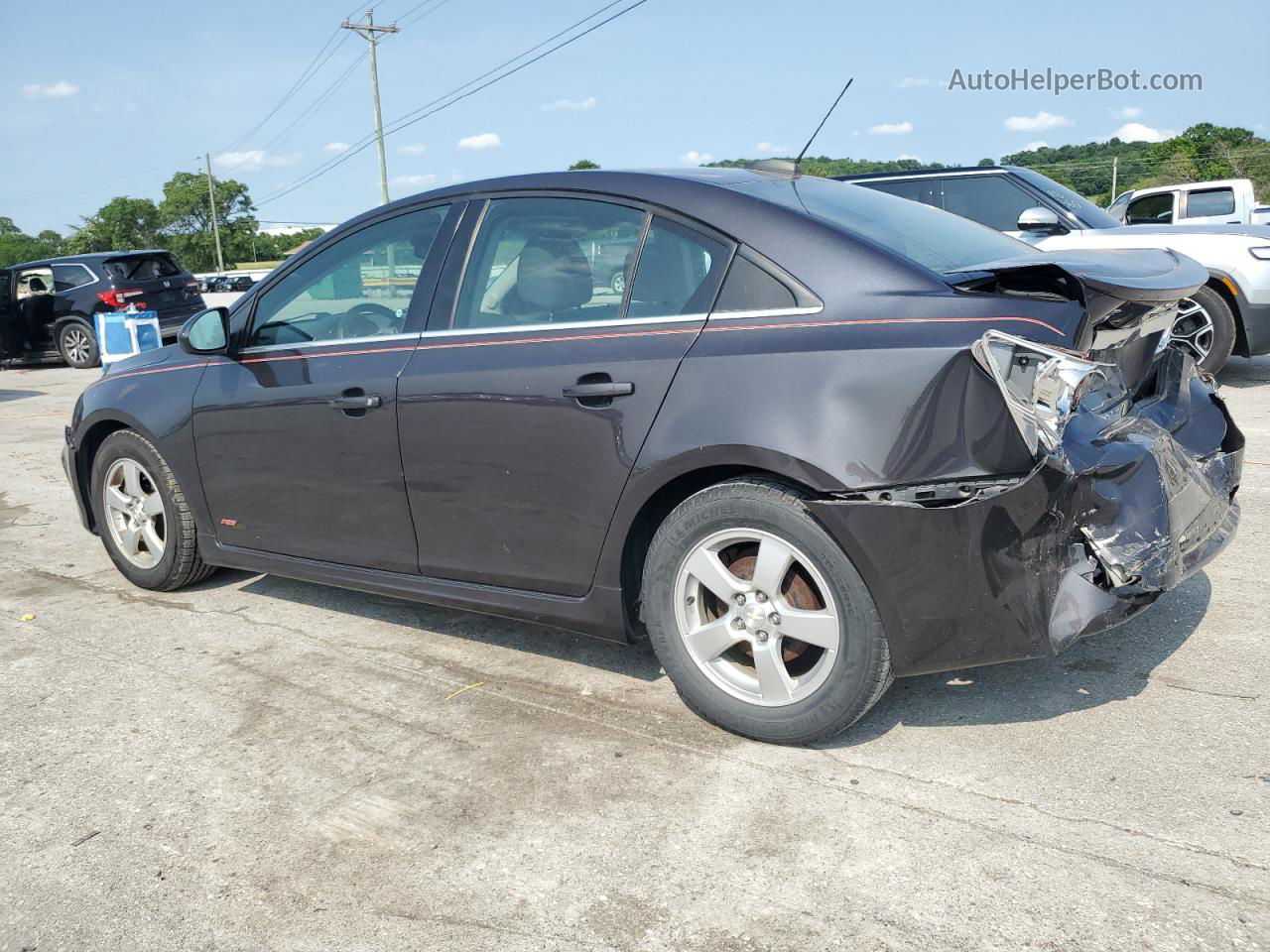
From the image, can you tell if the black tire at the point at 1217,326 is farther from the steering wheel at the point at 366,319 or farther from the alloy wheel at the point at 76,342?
the alloy wheel at the point at 76,342

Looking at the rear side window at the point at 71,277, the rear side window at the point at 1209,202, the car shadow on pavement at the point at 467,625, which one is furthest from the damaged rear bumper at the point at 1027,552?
the rear side window at the point at 71,277

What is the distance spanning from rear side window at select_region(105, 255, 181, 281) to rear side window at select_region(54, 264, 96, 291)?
36 cm

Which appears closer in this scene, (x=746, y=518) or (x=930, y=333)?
(x=930, y=333)

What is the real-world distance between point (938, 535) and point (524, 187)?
1879 mm

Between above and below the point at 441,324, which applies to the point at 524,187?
above

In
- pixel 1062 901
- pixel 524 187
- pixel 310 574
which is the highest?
pixel 524 187

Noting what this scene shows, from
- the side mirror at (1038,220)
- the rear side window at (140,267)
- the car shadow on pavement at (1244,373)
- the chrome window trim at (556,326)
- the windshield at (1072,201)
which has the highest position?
the rear side window at (140,267)

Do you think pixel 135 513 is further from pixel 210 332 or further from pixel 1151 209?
pixel 1151 209

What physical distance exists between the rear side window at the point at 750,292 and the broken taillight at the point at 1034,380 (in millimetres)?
570

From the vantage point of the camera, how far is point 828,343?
9.25 feet

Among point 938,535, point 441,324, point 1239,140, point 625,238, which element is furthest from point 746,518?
point 1239,140

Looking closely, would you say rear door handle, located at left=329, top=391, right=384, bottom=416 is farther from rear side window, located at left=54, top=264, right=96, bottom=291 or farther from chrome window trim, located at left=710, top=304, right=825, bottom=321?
rear side window, located at left=54, top=264, right=96, bottom=291

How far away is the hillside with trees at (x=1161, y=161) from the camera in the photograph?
5006 cm

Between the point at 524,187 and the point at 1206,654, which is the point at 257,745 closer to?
the point at 524,187
